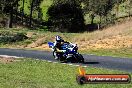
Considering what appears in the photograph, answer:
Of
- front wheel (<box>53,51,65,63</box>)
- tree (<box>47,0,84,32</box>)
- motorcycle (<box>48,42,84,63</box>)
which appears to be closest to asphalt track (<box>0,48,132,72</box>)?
front wheel (<box>53,51,65,63</box>)

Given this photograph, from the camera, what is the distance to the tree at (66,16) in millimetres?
78375

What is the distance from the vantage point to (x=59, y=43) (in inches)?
1011

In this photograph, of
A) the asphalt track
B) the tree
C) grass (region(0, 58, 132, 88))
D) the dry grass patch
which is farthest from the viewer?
the tree

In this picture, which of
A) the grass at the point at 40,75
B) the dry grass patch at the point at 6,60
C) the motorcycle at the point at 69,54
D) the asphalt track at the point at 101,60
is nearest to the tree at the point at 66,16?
the asphalt track at the point at 101,60

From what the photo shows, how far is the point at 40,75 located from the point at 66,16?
59816 mm

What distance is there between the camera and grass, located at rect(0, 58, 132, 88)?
15633 millimetres

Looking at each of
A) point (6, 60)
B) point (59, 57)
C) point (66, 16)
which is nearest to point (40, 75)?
point (6, 60)

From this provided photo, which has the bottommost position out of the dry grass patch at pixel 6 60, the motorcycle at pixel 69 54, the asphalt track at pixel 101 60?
the asphalt track at pixel 101 60

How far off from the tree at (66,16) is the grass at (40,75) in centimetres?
5369

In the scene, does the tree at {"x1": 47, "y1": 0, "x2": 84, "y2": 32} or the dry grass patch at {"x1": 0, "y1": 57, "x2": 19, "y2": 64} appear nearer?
the dry grass patch at {"x1": 0, "y1": 57, "x2": 19, "y2": 64}

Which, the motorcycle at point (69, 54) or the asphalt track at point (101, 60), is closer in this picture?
the asphalt track at point (101, 60)

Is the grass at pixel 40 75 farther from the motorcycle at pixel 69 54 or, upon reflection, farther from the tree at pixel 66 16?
the tree at pixel 66 16

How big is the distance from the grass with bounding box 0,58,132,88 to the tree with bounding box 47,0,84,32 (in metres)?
53.7

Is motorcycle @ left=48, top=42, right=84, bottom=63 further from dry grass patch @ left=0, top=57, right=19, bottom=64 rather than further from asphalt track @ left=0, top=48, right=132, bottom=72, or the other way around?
dry grass patch @ left=0, top=57, right=19, bottom=64
